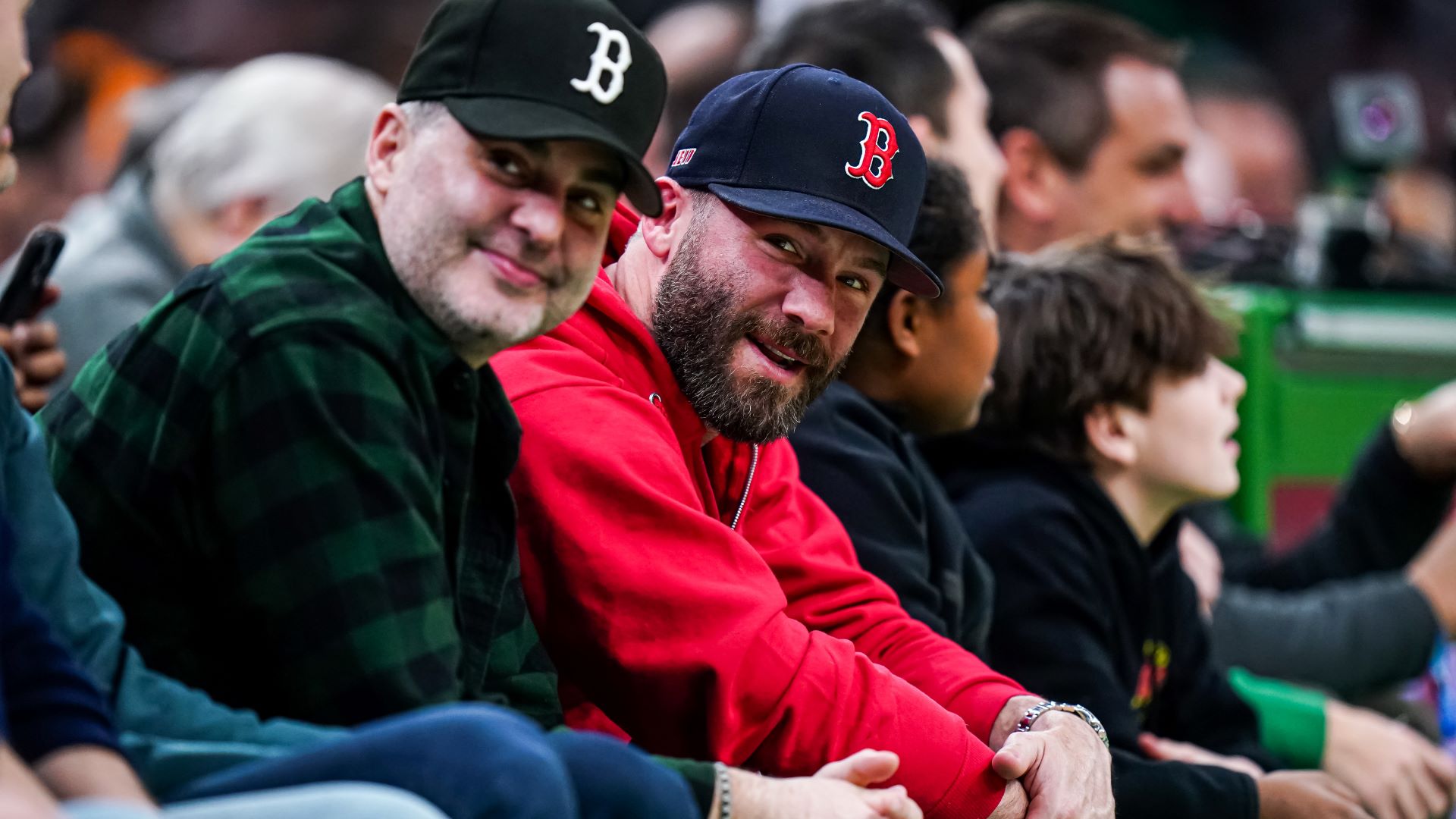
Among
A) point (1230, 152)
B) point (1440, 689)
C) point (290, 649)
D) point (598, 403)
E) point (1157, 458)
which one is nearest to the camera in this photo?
point (290, 649)

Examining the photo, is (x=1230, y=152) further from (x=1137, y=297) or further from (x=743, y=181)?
(x=743, y=181)

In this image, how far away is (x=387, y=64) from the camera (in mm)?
7027

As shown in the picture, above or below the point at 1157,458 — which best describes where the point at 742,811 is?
above

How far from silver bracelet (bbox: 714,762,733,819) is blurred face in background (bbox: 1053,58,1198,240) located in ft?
9.21

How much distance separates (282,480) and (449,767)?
1.05 ft

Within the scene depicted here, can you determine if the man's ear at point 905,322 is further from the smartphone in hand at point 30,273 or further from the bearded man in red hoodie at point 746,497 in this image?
the smartphone in hand at point 30,273

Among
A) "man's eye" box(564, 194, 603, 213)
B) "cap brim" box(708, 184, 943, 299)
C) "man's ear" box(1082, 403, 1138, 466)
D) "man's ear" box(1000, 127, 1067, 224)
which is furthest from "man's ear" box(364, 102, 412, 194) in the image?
"man's ear" box(1000, 127, 1067, 224)

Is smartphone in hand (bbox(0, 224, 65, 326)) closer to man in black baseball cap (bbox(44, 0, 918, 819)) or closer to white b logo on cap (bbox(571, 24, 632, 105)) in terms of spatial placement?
man in black baseball cap (bbox(44, 0, 918, 819))

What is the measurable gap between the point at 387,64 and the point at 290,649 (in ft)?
19.0

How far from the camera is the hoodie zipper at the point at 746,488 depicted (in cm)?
218

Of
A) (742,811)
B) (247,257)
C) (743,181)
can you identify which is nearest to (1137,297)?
(743,181)

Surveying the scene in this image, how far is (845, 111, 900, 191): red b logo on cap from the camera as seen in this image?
203 centimetres

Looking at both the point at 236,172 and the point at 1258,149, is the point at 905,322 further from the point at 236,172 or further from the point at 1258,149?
the point at 1258,149

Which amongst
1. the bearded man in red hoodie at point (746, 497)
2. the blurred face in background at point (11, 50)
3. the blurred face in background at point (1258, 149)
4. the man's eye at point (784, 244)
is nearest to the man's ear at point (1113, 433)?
the bearded man in red hoodie at point (746, 497)
